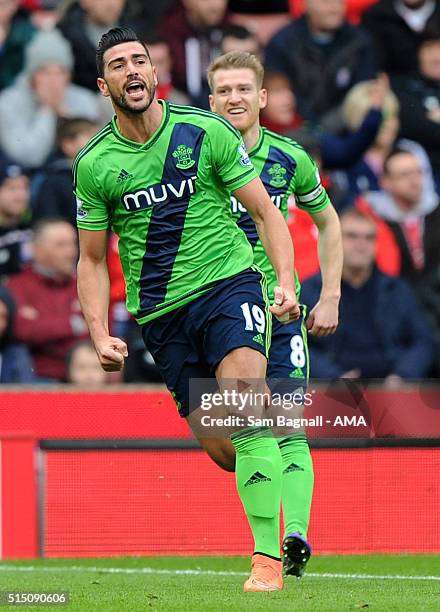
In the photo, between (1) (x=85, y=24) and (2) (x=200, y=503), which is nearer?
(2) (x=200, y=503)

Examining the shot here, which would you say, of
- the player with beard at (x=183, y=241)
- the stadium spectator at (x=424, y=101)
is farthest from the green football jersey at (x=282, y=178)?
the stadium spectator at (x=424, y=101)

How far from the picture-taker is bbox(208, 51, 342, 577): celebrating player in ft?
22.8

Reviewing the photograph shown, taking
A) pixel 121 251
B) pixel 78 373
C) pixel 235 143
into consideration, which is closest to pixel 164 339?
pixel 121 251

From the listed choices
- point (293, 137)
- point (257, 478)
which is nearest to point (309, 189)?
point (257, 478)

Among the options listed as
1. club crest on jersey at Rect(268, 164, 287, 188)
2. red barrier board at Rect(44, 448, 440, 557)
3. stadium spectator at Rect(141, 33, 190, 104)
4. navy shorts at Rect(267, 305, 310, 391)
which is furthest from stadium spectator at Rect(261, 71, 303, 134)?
navy shorts at Rect(267, 305, 310, 391)

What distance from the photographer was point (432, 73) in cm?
1261

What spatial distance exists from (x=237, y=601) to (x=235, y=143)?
1998mm

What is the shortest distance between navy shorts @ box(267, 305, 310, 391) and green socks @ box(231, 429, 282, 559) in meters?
1.05

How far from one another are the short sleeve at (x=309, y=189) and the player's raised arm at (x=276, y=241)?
1.21 meters

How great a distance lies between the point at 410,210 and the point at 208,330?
653 centimetres

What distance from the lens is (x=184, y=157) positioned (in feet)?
19.8

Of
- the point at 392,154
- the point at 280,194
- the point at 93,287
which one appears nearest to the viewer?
the point at 93,287

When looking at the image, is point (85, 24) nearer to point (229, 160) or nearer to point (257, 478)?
point (229, 160)

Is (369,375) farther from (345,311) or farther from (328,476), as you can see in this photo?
(328,476)
